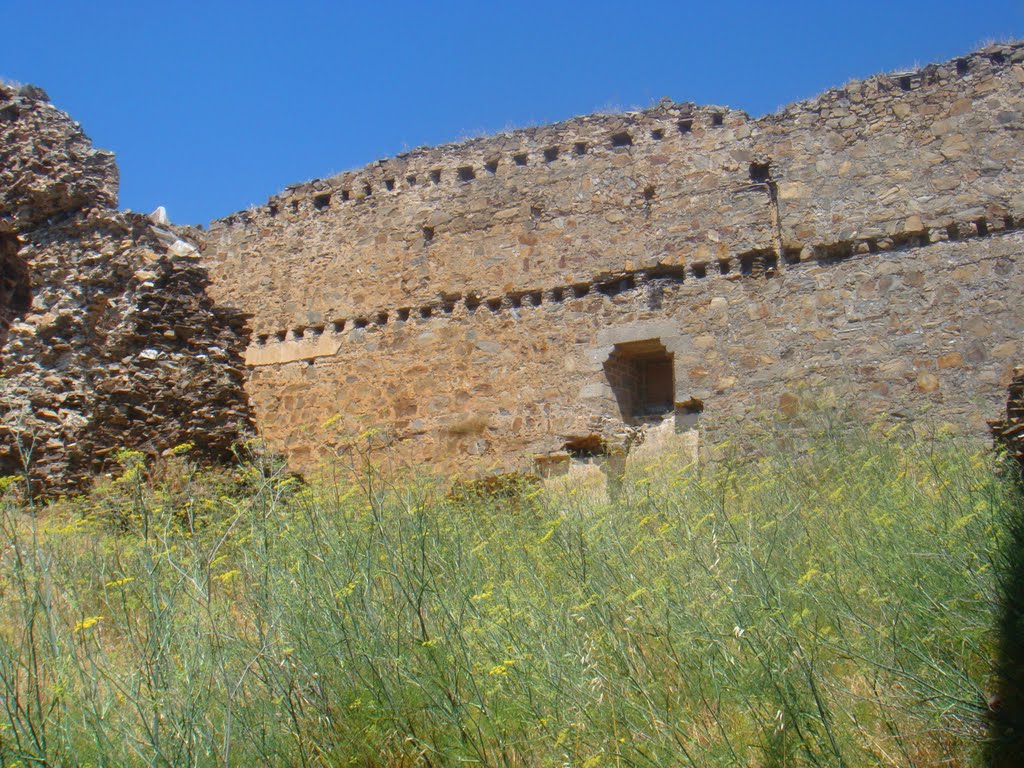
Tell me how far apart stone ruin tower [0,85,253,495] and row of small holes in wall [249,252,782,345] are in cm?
235

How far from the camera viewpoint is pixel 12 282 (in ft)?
29.0

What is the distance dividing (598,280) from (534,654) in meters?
6.41

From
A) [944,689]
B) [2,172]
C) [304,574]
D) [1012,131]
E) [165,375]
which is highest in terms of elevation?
[2,172]

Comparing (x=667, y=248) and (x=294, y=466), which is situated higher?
(x=667, y=248)

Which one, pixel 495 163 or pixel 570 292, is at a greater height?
pixel 495 163

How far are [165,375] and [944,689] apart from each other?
5.90m

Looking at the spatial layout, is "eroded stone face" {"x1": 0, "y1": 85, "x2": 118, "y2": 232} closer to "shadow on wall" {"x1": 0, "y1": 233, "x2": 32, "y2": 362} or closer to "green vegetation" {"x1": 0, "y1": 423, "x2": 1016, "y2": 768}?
"shadow on wall" {"x1": 0, "y1": 233, "x2": 32, "y2": 362}

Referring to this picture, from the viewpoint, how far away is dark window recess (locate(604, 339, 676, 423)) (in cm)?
925

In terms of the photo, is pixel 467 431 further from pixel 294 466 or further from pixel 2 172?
pixel 2 172

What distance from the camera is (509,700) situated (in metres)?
3.24

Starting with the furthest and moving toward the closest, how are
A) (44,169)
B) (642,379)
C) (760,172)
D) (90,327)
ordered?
1. (642,379)
2. (760,172)
3. (44,169)
4. (90,327)

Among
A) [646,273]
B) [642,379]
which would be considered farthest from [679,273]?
[642,379]

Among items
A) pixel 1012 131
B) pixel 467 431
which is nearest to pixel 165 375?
pixel 467 431

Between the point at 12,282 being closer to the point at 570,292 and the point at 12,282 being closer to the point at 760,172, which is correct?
the point at 570,292
